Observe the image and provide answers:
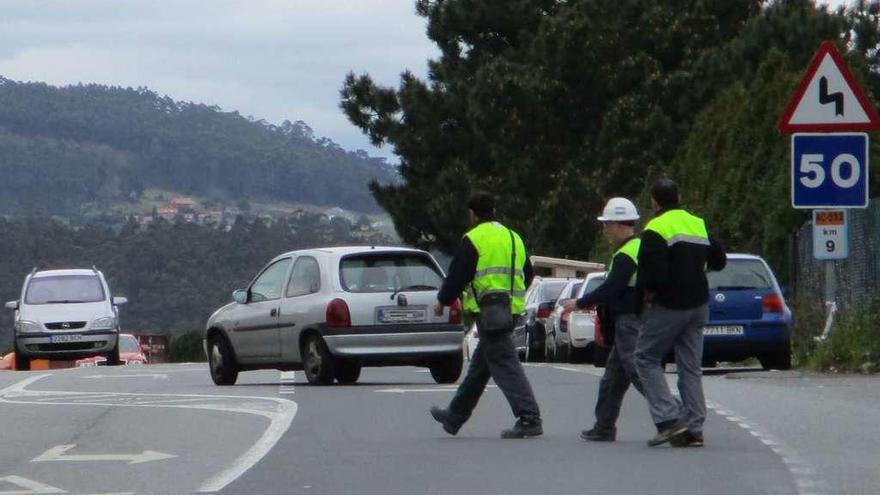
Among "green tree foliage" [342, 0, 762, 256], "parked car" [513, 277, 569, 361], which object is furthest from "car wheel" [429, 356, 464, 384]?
"green tree foliage" [342, 0, 762, 256]

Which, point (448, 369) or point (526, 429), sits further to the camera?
point (448, 369)

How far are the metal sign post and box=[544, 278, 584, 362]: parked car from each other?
11437 mm

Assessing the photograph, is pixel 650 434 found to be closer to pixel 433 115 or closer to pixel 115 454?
pixel 115 454

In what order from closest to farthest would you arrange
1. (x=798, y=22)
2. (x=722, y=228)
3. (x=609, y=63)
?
1. (x=722, y=228)
2. (x=798, y=22)
3. (x=609, y=63)

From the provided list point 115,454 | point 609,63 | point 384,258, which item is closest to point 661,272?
point 115,454

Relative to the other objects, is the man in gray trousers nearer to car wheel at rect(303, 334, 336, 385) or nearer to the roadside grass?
car wheel at rect(303, 334, 336, 385)

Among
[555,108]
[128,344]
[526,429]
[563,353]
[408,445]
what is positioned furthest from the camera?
[555,108]

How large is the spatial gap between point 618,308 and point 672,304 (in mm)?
500

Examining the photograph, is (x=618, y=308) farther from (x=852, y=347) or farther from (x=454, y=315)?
(x=852, y=347)

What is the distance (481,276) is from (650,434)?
1656 millimetres

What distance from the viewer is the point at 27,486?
12.3m

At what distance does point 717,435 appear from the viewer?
15.2 meters

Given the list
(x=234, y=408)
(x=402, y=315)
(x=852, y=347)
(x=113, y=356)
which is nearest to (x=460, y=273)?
(x=234, y=408)

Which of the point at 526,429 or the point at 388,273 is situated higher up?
the point at 388,273
